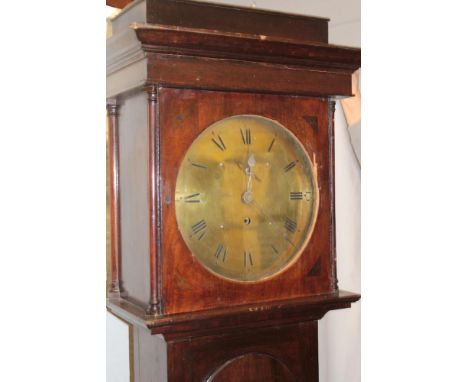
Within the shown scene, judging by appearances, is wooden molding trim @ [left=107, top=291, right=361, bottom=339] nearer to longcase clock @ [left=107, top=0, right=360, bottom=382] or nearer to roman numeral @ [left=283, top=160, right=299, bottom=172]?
longcase clock @ [left=107, top=0, right=360, bottom=382]

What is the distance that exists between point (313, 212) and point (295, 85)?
0.34 m

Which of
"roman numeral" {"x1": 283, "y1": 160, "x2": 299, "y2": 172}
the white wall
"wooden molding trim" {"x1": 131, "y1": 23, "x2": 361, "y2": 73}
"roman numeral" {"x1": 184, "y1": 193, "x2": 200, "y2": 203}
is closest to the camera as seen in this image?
"wooden molding trim" {"x1": 131, "y1": 23, "x2": 361, "y2": 73}

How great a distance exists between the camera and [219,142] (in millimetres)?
1354

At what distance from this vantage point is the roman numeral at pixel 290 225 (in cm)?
146

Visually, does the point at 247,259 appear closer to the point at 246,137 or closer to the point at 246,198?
the point at 246,198

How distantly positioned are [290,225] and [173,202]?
347 mm

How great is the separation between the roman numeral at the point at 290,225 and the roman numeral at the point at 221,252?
0.62ft

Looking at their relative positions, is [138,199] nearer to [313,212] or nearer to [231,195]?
[231,195]

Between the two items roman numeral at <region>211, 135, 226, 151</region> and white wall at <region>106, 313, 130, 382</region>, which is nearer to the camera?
roman numeral at <region>211, 135, 226, 151</region>

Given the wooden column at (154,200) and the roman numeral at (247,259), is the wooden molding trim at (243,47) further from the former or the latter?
the roman numeral at (247,259)

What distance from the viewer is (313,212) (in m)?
1.51

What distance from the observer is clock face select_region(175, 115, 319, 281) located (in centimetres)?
132

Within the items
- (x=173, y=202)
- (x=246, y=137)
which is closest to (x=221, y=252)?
(x=173, y=202)

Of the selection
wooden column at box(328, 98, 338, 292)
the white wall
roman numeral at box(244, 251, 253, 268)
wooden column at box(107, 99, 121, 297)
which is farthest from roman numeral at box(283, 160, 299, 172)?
the white wall
